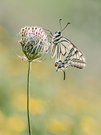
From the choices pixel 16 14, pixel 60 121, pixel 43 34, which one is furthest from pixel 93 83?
pixel 43 34

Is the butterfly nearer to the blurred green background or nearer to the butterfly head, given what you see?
the butterfly head

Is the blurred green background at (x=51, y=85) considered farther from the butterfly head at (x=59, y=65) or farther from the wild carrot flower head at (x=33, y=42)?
the wild carrot flower head at (x=33, y=42)

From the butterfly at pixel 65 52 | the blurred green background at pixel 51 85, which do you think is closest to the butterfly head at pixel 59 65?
the butterfly at pixel 65 52

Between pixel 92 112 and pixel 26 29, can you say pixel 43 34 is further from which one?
pixel 92 112

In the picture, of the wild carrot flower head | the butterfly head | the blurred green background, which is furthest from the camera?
the blurred green background

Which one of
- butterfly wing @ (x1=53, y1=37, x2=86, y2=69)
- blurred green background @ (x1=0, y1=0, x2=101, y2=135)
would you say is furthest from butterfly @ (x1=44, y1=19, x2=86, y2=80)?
blurred green background @ (x1=0, y1=0, x2=101, y2=135)

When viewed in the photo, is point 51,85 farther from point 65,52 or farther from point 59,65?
point 65,52
